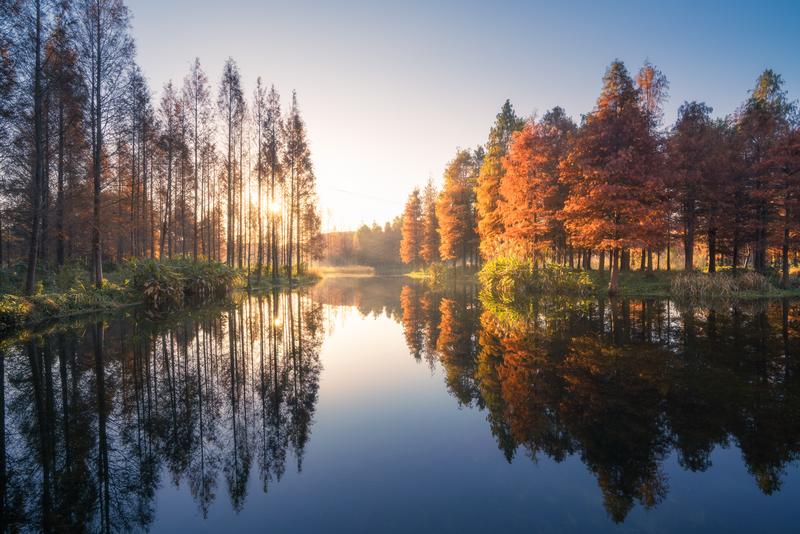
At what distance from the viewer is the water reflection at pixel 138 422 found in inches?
143

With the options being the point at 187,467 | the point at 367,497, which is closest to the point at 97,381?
the point at 187,467

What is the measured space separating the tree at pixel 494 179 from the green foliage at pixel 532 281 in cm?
649

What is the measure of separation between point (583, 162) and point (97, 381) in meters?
22.3

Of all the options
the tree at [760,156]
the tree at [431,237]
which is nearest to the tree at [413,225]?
the tree at [431,237]

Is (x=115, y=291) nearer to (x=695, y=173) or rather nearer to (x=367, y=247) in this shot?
(x=695, y=173)

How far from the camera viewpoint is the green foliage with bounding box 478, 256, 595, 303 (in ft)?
73.7

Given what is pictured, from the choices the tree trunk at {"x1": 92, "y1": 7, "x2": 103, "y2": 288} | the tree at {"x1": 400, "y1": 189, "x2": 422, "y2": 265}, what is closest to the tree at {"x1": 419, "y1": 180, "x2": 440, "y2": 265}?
the tree at {"x1": 400, "y1": 189, "x2": 422, "y2": 265}

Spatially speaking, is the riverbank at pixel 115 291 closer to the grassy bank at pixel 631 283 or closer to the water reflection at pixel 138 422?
the water reflection at pixel 138 422

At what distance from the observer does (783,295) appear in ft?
67.6

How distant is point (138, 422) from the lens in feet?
17.4

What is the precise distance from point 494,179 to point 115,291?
29064mm

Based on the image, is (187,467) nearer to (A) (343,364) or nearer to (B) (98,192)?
(A) (343,364)

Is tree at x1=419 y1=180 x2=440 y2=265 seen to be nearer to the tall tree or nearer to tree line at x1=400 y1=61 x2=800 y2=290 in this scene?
the tall tree

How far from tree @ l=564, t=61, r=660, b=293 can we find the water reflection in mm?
17582
